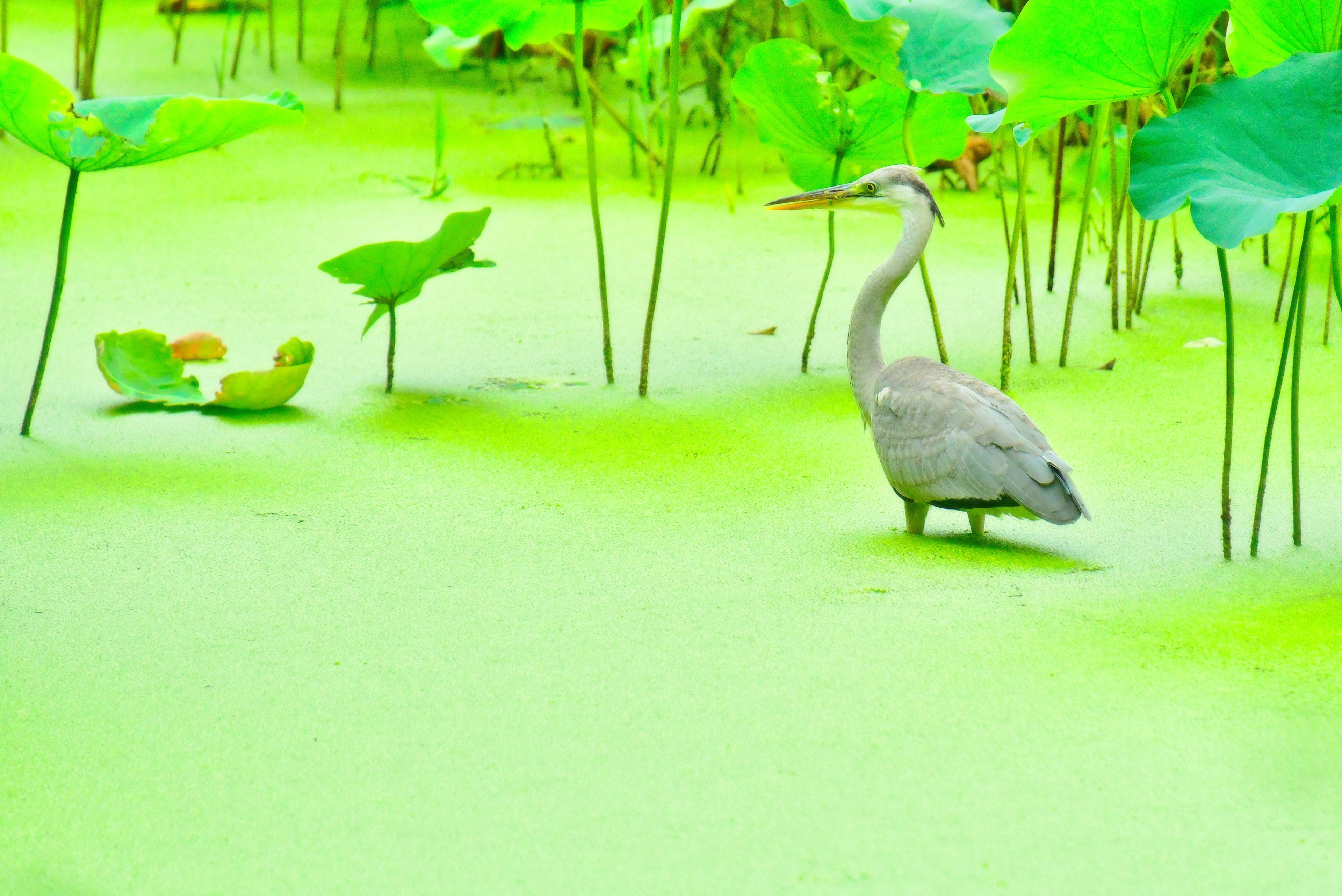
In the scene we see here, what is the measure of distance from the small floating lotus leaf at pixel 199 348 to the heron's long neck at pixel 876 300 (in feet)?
4.47

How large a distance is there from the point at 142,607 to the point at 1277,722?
1.33 meters

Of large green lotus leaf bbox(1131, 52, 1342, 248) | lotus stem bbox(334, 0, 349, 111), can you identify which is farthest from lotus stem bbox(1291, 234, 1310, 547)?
lotus stem bbox(334, 0, 349, 111)

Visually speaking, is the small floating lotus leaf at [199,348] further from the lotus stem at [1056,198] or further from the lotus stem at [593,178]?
the lotus stem at [1056,198]

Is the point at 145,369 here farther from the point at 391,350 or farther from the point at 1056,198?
the point at 1056,198

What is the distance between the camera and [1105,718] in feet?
4.11

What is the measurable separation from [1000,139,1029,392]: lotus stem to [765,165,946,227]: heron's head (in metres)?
0.41

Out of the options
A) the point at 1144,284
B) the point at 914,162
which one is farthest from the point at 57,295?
the point at 1144,284

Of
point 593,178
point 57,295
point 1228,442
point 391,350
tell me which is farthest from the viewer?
point 593,178

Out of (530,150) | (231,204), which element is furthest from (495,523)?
(530,150)

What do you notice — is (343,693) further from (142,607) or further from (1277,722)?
(1277,722)

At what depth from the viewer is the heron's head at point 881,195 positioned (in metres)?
2.03

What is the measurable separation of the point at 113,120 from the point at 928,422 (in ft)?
4.38

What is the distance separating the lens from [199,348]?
2512 mm

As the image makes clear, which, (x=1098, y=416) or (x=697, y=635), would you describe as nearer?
(x=697, y=635)
